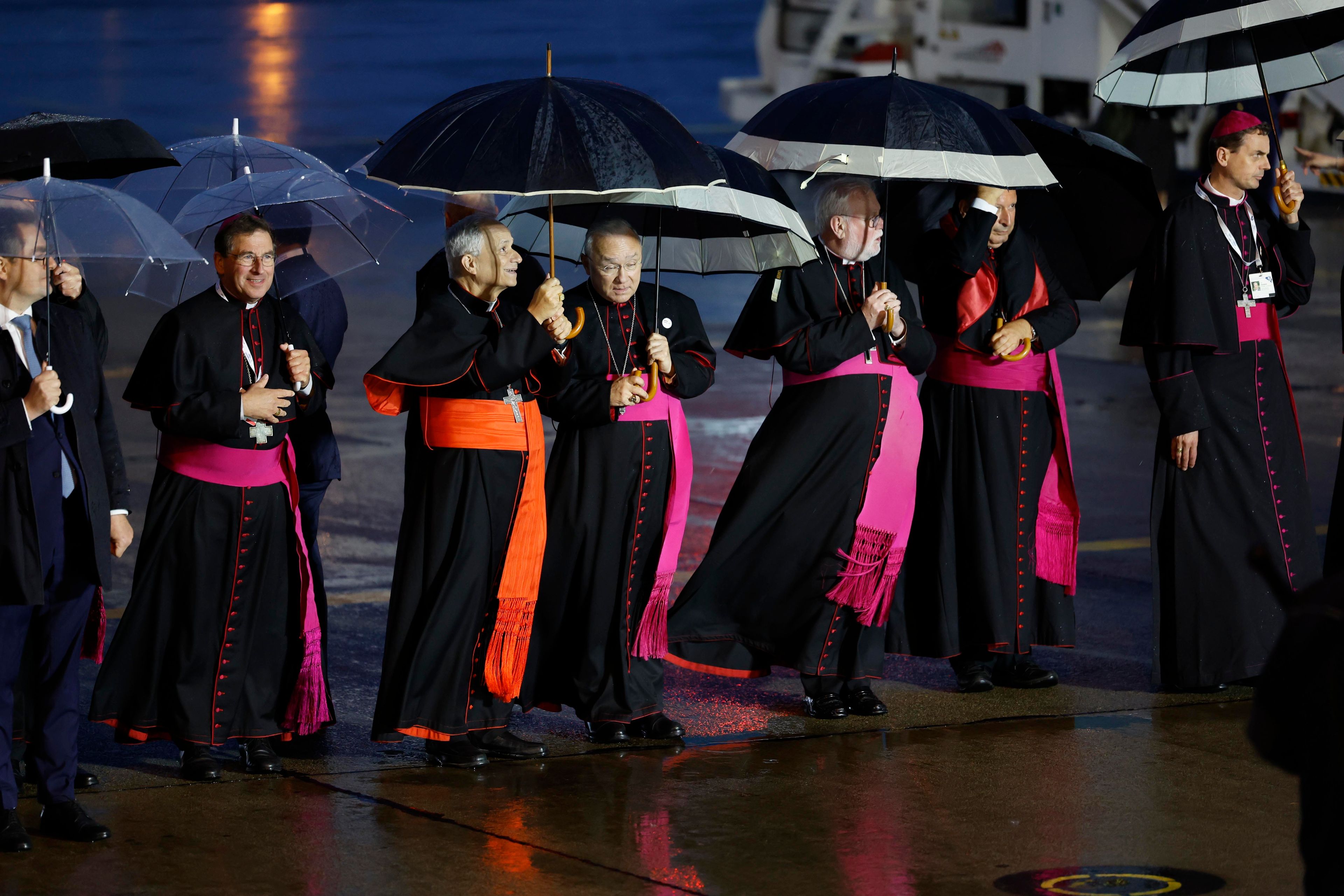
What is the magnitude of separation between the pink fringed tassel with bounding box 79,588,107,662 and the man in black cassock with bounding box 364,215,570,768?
83 centimetres

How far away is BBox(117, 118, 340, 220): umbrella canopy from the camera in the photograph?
638cm

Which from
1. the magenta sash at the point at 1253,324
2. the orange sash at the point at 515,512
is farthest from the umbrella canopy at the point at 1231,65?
the orange sash at the point at 515,512

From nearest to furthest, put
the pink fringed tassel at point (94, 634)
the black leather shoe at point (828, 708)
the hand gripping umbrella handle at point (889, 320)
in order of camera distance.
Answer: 1. the pink fringed tassel at point (94, 634)
2. the hand gripping umbrella handle at point (889, 320)
3. the black leather shoe at point (828, 708)

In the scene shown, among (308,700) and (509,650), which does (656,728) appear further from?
(308,700)

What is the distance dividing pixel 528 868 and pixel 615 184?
1848 mm

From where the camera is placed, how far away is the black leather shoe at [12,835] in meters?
4.95

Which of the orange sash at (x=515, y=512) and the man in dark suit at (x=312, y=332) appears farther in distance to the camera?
the man in dark suit at (x=312, y=332)

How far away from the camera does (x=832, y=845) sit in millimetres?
5074

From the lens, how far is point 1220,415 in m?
6.80

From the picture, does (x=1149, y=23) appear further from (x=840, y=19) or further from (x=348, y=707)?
(x=840, y=19)

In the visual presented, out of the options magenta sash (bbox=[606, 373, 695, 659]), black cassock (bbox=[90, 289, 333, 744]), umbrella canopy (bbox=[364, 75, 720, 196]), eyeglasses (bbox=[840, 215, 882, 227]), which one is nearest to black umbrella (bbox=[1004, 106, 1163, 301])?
eyeglasses (bbox=[840, 215, 882, 227])

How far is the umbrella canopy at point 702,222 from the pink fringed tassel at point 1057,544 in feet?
4.65

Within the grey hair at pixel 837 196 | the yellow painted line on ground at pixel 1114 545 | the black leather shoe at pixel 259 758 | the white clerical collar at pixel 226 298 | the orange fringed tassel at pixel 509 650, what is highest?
the grey hair at pixel 837 196

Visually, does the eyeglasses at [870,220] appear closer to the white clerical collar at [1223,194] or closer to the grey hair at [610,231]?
the grey hair at [610,231]
